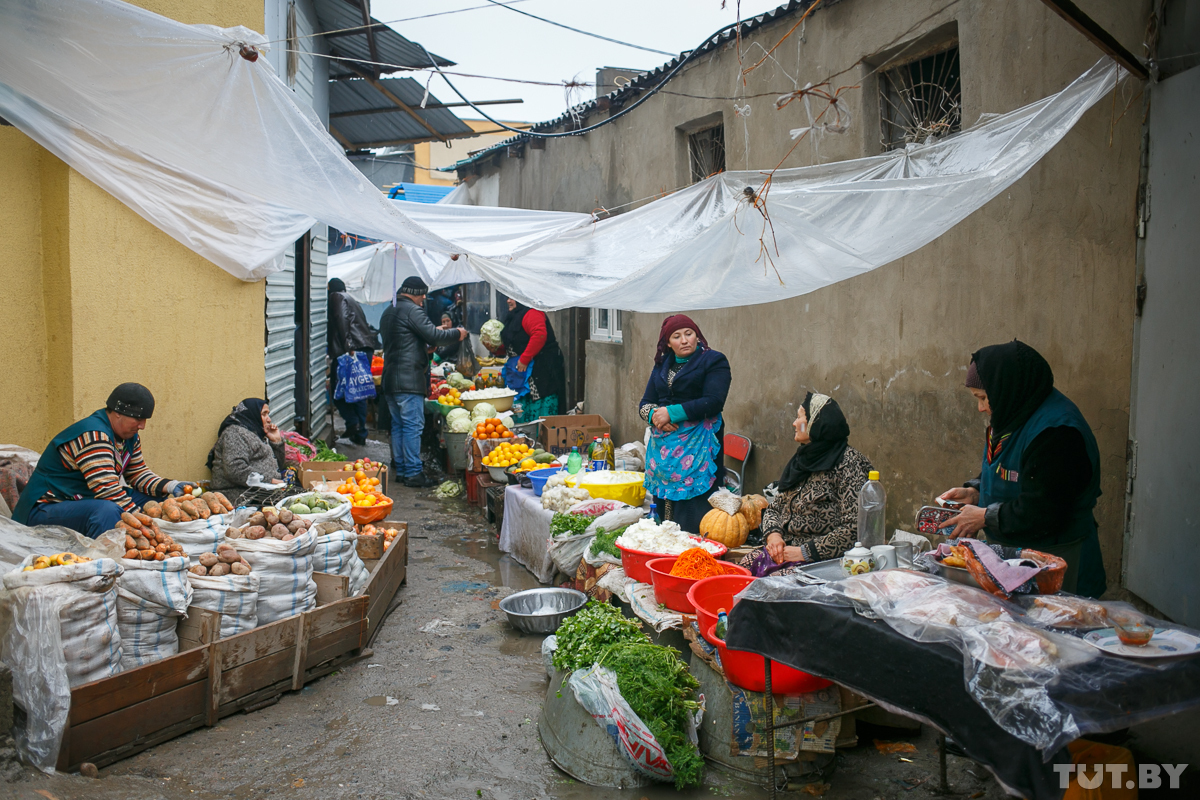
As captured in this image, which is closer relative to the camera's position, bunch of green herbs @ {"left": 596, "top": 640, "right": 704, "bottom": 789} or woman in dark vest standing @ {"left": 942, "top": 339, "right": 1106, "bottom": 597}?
woman in dark vest standing @ {"left": 942, "top": 339, "right": 1106, "bottom": 597}

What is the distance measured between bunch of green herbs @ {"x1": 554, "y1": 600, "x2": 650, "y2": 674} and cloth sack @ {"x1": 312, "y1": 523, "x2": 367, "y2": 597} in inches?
63.9

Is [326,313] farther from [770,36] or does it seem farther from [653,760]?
[653,760]

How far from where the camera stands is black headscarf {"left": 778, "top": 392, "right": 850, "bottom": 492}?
429 cm

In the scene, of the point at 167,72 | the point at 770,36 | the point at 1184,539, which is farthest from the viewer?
the point at 770,36

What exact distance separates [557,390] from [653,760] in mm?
7328

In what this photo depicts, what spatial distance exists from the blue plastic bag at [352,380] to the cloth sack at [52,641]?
26.1 ft

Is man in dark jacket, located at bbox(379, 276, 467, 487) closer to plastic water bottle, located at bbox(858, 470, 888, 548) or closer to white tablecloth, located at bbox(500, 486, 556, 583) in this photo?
white tablecloth, located at bbox(500, 486, 556, 583)

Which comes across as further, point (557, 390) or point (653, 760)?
point (557, 390)

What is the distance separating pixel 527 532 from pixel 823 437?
3337 mm

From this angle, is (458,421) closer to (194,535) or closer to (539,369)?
(539,369)

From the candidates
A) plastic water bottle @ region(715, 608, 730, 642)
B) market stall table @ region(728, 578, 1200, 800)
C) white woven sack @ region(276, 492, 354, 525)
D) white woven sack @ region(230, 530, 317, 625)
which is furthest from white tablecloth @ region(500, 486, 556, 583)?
market stall table @ region(728, 578, 1200, 800)

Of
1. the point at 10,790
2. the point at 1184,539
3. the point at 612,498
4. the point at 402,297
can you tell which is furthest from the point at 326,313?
the point at 1184,539

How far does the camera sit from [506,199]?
1462 cm

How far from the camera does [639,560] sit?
4.83m
